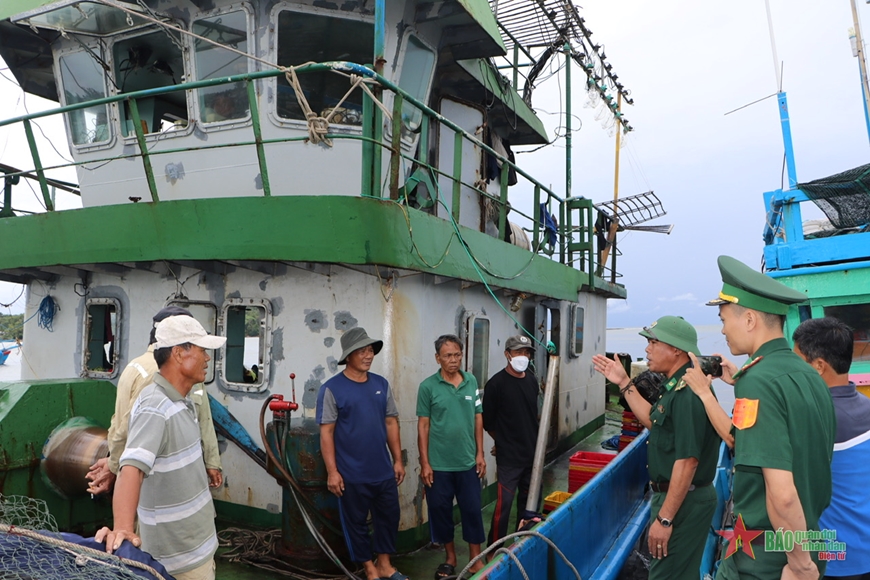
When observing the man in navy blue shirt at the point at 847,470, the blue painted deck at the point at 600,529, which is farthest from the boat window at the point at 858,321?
the man in navy blue shirt at the point at 847,470

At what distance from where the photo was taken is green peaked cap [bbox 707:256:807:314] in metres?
2.44

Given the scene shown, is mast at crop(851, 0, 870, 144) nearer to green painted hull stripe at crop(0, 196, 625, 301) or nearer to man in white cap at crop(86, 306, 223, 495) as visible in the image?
green painted hull stripe at crop(0, 196, 625, 301)

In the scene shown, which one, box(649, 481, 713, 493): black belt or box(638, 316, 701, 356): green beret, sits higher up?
box(638, 316, 701, 356): green beret

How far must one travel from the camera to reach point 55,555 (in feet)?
7.01

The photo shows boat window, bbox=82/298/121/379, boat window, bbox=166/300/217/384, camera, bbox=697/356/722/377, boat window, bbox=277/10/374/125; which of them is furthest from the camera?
boat window, bbox=82/298/121/379

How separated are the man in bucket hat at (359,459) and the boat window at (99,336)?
3.11 m

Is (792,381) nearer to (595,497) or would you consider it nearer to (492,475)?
(595,497)

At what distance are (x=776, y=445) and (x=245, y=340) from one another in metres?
4.60

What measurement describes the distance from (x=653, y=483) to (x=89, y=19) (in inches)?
266

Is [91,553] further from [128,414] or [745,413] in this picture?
[745,413]

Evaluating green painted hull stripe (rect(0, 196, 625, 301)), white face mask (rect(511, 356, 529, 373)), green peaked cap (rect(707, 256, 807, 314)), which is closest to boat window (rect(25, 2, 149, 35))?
green painted hull stripe (rect(0, 196, 625, 301))

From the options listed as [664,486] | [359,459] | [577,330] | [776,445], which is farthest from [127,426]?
[577,330]

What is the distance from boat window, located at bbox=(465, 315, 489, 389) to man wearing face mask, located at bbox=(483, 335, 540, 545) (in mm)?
1072

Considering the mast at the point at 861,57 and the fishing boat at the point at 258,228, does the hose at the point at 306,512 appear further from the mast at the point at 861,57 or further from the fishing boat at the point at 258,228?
the mast at the point at 861,57
